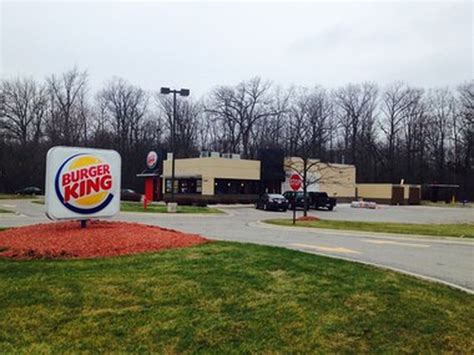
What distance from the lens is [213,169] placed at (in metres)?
45.5

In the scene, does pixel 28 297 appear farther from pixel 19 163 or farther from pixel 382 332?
pixel 19 163

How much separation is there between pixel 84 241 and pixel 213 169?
3522 centimetres

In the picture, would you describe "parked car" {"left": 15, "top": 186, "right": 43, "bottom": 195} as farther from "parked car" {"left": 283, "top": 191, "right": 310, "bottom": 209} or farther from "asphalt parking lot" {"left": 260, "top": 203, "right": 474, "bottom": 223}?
"asphalt parking lot" {"left": 260, "top": 203, "right": 474, "bottom": 223}

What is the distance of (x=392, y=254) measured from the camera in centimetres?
1258

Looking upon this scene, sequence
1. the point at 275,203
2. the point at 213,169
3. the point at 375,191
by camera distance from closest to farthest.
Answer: the point at 275,203
the point at 213,169
the point at 375,191

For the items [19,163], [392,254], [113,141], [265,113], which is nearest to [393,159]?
[265,113]

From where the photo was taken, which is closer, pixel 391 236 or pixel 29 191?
pixel 391 236

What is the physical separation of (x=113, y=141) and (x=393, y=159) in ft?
142

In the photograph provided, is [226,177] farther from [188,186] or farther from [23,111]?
[23,111]

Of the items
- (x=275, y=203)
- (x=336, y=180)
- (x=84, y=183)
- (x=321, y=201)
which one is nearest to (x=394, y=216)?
(x=321, y=201)

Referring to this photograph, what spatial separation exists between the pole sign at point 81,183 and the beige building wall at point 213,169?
3284cm

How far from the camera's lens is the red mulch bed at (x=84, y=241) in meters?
9.52

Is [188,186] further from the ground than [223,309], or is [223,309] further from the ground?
[188,186]

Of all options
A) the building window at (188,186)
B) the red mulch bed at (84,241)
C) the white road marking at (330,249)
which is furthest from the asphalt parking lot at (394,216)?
Result: the red mulch bed at (84,241)
